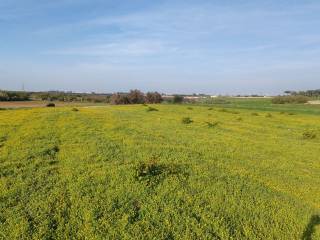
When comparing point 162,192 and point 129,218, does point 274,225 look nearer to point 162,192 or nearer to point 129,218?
point 162,192

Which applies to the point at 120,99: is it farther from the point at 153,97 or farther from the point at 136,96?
the point at 153,97

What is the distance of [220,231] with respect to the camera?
26.6 feet

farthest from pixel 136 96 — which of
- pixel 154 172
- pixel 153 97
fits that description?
pixel 154 172

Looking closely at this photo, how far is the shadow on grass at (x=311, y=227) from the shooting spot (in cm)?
855

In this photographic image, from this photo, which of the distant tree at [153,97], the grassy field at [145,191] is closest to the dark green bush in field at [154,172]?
the grassy field at [145,191]

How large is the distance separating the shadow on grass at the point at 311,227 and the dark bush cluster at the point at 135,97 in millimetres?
67374

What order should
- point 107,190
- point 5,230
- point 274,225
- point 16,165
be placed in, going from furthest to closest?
point 16,165 < point 107,190 < point 274,225 < point 5,230

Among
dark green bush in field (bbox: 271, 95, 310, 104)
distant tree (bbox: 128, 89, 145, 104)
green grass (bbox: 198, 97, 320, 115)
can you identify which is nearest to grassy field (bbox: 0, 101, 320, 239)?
green grass (bbox: 198, 97, 320, 115)

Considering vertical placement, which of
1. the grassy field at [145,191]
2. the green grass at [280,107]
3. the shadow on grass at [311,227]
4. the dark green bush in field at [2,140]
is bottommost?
the green grass at [280,107]

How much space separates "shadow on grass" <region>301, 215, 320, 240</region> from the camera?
28.0ft

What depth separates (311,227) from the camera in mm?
9031

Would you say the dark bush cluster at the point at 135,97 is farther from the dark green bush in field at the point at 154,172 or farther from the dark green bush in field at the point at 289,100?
the dark green bush in field at the point at 154,172

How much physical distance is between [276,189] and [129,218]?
556 centimetres

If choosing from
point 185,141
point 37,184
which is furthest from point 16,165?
point 185,141
